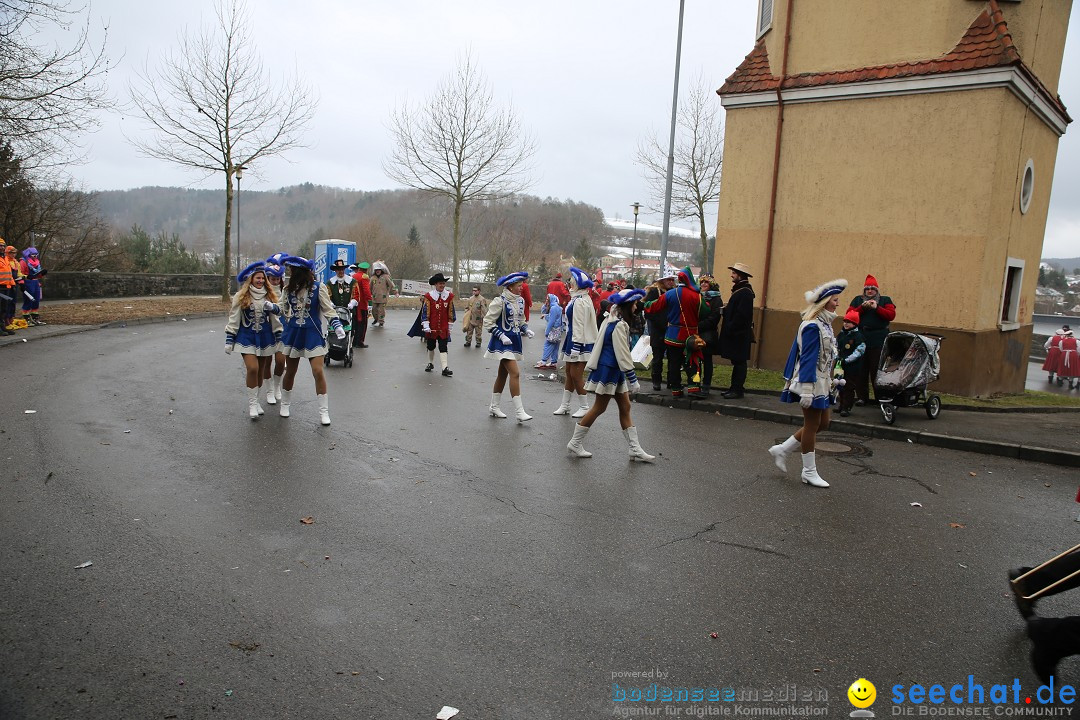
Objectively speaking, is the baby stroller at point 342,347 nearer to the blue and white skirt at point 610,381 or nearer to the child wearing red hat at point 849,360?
the blue and white skirt at point 610,381

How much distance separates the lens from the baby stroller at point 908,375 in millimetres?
9422

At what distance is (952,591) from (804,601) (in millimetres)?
1083

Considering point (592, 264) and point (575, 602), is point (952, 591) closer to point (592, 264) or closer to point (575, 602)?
point (575, 602)

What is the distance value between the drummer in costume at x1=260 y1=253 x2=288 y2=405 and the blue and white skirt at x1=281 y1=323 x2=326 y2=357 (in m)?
0.21

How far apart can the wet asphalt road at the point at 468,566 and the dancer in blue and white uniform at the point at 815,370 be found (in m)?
0.46

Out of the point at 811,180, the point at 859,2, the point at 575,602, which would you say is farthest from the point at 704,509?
the point at 859,2

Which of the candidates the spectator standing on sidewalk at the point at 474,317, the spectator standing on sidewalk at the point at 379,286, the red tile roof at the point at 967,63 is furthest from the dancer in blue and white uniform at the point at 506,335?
the spectator standing on sidewalk at the point at 379,286

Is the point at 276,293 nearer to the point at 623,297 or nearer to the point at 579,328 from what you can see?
the point at 579,328

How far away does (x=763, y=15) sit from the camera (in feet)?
48.9

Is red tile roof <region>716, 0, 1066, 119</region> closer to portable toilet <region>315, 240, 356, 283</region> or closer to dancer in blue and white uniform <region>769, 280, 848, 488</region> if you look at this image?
dancer in blue and white uniform <region>769, 280, 848, 488</region>

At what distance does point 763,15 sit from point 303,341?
12.4 meters

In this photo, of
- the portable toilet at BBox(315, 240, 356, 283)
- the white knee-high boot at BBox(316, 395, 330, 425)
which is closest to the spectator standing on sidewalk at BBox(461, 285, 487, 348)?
the white knee-high boot at BBox(316, 395, 330, 425)

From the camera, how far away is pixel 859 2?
12.5m

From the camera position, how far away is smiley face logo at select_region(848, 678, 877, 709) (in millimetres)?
3250
